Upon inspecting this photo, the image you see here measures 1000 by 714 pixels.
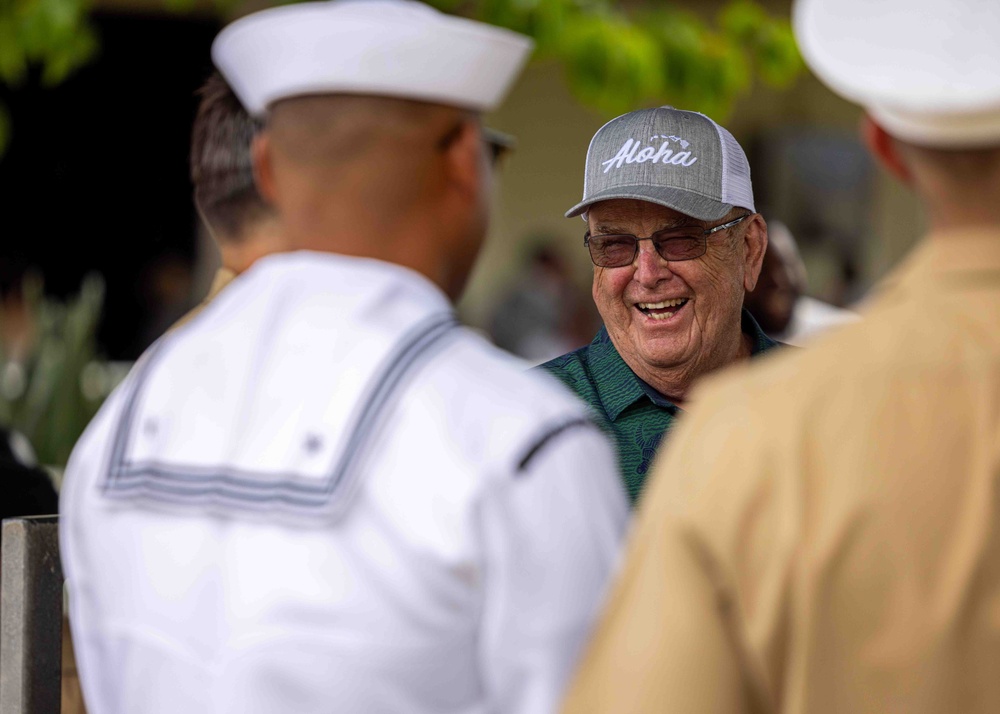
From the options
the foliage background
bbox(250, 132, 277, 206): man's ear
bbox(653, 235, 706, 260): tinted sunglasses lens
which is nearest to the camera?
bbox(250, 132, 277, 206): man's ear

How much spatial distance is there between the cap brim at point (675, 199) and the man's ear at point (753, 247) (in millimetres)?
151

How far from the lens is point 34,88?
1122cm

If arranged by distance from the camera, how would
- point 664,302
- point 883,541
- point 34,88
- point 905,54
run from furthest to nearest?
point 34,88 < point 664,302 < point 905,54 < point 883,541

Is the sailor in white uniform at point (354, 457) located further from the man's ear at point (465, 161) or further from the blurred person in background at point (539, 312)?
the blurred person in background at point (539, 312)

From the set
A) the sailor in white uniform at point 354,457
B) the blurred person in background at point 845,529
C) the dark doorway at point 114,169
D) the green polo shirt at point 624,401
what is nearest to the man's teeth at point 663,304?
the green polo shirt at point 624,401

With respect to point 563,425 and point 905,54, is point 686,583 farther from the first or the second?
point 905,54

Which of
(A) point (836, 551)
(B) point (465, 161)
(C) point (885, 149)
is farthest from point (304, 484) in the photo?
(C) point (885, 149)

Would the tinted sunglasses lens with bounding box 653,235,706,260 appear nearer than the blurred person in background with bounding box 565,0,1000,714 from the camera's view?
Result: No

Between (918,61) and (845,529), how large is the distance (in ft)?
1.51

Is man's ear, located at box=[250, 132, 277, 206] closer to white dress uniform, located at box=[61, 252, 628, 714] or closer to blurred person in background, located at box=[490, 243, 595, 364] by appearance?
white dress uniform, located at box=[61, 252, 628, 714]

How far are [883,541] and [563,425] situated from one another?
0.35 m

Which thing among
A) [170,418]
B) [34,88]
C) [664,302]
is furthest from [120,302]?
[170,418]

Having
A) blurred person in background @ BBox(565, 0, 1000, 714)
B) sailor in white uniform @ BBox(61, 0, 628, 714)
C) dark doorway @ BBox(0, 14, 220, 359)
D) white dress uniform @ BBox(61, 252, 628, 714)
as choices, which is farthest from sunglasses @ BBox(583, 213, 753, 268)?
dark doorway @ BBox(0, 14, 220, 359)

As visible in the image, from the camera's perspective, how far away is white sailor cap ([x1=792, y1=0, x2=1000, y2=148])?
1353 mm
